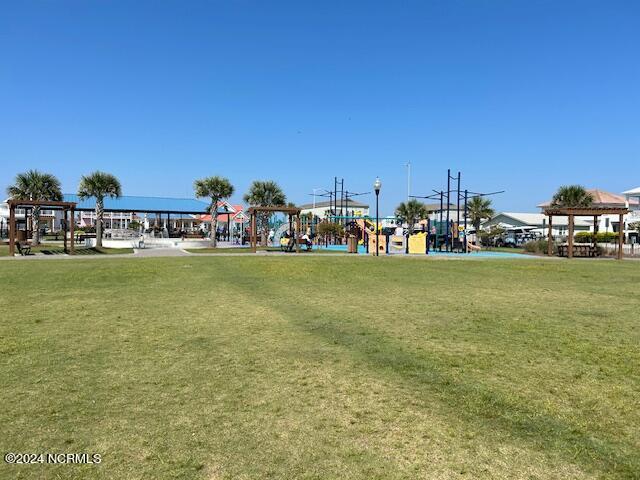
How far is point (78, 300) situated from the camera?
32.9 feet

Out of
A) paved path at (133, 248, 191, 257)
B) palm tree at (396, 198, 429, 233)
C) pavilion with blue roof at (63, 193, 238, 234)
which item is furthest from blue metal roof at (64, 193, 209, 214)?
palm tree at (396, 198, 429, 233)

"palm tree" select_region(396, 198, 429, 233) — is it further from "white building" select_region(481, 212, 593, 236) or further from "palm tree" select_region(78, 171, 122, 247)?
"palm tree" select_region(78, 171, 122, 247)

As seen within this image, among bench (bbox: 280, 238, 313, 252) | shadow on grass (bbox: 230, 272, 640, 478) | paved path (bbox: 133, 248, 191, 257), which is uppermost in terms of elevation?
bench (bbox: 280, 238, 313, 252)

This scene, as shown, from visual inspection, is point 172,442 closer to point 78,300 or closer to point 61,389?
point 61,389

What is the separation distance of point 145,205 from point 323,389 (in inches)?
1926

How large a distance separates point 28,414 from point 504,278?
14440 mm

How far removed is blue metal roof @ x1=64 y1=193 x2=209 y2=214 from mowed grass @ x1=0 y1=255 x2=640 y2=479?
3936 centimetres

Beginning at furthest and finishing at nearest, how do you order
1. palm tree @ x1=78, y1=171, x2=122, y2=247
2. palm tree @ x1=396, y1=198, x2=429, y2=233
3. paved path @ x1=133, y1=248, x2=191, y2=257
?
palm tree @ x1=396, y1=198, x2=429, y2=233 → palm tree @ x1=78, y1=171, x2=122, y2=247 → paved path @ x1=133, y1=248, x2=191, y2=257

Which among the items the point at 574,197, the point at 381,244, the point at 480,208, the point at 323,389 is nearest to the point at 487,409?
the point at 323,389

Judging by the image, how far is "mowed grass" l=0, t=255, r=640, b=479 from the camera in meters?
3.14

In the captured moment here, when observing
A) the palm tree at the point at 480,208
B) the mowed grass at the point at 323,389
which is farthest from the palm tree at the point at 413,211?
the mowed grass at the point at 323,389

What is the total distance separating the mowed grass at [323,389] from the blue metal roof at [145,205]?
1550 inches

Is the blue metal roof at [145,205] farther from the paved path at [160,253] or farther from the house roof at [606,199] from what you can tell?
the house roof at [606,199]

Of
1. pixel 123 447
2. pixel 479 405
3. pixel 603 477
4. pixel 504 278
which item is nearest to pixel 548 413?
pixel 479 405
